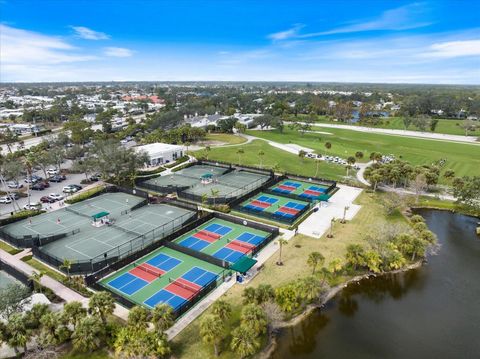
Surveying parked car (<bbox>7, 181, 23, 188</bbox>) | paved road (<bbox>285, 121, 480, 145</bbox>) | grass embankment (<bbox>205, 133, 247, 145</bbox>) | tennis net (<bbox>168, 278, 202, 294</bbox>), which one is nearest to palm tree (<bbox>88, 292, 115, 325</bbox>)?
tennis net (<bbox>168, 278, 202, 294</bbox>)

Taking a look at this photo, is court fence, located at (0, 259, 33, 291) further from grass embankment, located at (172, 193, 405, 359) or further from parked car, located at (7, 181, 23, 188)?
parked car, located at (7, 181, 23, 188)

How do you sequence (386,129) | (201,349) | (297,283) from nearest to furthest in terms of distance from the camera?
1. (201,349)
2. (297,283)
3. (386,129)

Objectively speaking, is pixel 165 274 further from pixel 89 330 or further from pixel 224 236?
pixel 89 330

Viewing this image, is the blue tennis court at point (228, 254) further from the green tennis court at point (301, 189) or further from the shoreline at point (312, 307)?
the green tennis court at point (301, 189)

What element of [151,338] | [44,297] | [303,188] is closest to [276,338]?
[151,338]

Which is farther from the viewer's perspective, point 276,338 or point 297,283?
point 297,283

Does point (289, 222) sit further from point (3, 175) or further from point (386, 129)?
point (386, 129)

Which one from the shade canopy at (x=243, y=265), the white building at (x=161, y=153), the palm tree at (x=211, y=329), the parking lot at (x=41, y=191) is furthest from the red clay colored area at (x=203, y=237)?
the white building at (x=161, y=153)
